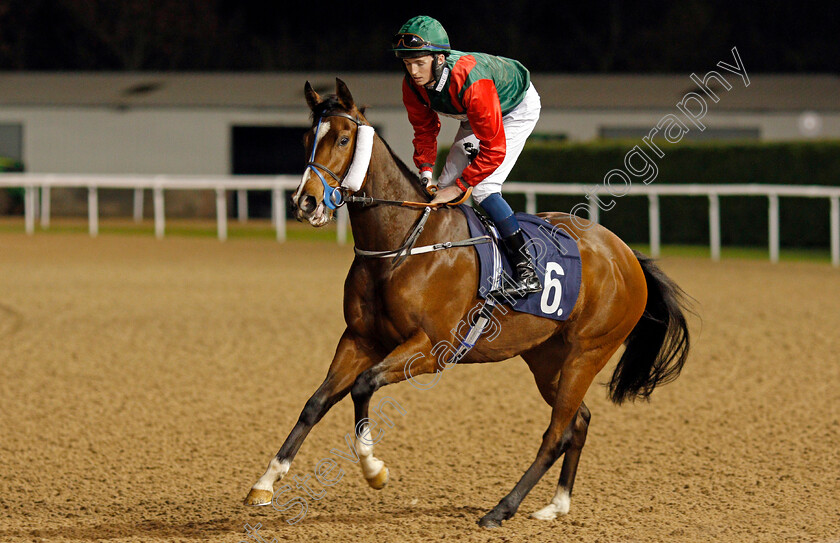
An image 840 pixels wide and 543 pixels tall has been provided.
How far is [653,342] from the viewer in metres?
4.84

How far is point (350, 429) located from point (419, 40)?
257 cm

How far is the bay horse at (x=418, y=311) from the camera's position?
3.76 meters

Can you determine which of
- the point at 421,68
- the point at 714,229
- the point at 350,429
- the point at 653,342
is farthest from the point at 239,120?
the point at 421,68

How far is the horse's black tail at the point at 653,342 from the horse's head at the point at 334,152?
1.65 meters

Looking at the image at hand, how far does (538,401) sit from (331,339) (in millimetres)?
2481

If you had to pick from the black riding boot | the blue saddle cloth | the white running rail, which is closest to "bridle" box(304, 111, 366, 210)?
the blue saddle cloth

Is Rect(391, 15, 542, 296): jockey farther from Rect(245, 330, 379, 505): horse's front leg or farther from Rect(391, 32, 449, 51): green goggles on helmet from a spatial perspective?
Rect(245, 330, 379, 505): horse's front leg

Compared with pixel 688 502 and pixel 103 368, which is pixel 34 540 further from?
pixel 103 368

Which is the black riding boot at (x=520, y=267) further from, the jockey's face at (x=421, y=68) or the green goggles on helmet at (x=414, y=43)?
the green goggles on helmet at (x=414, y=43)

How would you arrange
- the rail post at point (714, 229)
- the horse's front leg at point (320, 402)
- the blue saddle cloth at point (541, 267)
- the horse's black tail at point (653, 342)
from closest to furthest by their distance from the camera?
the horse's front leg at point (320, 402) < the blue saddle cloth at point (541, 267) < the horse's black tail at point (653, 342) < the rail post at point (714, 229)

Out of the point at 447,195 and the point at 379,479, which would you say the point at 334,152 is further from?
the point at 379,479

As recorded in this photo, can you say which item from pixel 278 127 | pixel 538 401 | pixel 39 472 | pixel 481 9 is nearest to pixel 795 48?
pixel 481 9

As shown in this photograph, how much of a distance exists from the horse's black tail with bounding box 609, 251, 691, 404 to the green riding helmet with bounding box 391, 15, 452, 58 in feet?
4.99

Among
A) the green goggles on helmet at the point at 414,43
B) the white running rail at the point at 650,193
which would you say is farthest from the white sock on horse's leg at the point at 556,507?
the white running rail at the point at 650,193
